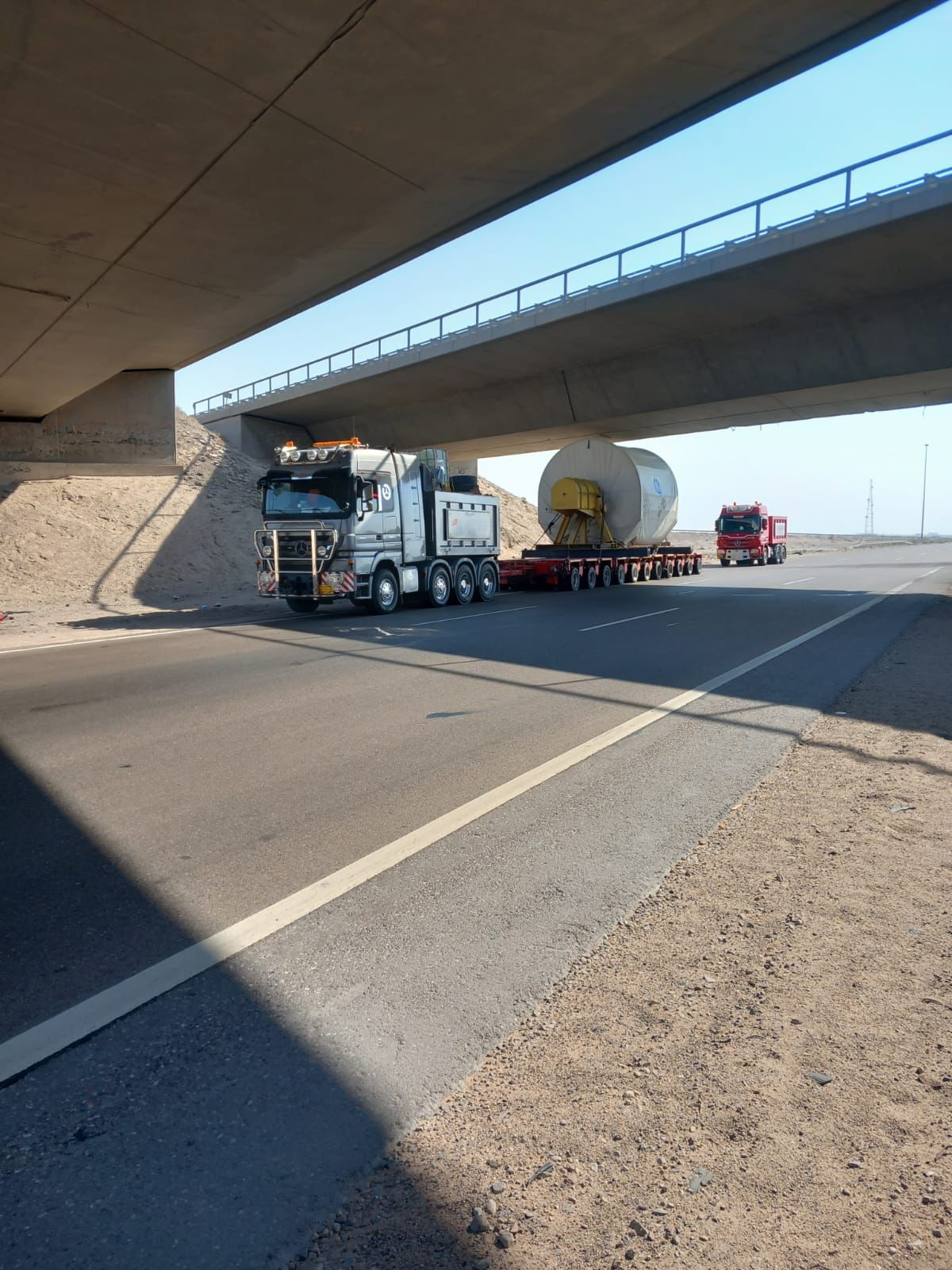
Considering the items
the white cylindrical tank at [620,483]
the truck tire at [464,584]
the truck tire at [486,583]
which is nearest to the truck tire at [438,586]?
the truck tire at [464,584]

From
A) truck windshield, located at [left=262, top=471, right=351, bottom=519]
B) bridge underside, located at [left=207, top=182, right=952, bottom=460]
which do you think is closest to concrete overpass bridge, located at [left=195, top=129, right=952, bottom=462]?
bridge underside, located at [left=207, top=182, right=952, bottom=460]

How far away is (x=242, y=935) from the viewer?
3863mm

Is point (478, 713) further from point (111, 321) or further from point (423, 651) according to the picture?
point (111, 321)

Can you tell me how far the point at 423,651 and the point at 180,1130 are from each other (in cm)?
1020

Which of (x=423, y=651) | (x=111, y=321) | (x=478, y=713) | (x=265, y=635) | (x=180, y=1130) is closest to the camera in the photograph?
(x=180, y=1130)

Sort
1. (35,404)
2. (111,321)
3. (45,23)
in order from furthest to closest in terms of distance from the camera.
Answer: (35,404) → (111,321) → (45,23)

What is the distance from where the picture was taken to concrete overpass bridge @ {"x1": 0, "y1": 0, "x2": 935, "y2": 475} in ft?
21.7

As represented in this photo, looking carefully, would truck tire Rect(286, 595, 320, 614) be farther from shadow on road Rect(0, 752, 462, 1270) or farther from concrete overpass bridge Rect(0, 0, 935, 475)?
shadow on road Rect(0, 752, 462, 1270)

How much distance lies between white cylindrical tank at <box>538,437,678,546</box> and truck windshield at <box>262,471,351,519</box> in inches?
523

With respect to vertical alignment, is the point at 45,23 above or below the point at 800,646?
above

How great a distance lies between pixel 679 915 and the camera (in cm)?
404

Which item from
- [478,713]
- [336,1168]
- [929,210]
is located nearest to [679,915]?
[336,1168]

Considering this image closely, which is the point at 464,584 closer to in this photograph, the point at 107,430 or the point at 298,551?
the point at 298,551

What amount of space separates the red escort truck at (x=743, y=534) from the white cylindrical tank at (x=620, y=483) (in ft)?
62.6
